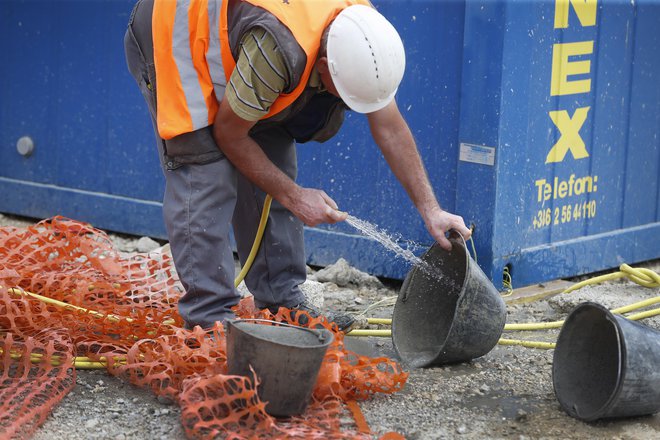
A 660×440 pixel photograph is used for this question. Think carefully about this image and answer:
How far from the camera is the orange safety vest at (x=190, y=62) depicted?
3.84 meters

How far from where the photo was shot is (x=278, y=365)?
10.9ft

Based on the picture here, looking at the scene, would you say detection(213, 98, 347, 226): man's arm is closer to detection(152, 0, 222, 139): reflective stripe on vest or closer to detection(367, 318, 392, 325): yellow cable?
detection(152, 0, 222, 139): reflective stripe on vest

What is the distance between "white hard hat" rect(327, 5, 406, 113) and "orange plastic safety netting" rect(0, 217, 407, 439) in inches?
34.1

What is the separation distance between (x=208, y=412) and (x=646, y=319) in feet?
7.69

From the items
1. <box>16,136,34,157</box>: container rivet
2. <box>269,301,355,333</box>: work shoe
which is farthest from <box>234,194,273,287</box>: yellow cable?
<box>16,136,34,157</box>: container rivet

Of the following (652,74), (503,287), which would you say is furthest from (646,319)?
(652,74)

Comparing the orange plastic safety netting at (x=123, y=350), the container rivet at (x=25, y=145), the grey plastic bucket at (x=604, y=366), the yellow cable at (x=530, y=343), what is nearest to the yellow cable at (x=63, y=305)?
the orange plastic safety netting at (x=123, y=350)

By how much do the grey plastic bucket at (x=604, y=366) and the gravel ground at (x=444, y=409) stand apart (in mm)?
75

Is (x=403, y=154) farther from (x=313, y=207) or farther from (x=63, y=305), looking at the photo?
(x=63, y=305)

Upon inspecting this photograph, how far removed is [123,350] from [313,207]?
3.00ft

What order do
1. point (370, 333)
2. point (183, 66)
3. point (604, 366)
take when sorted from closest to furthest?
point (604, 366) < point (183, 66) < point (370, 333)

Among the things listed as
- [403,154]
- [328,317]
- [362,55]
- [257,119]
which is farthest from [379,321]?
[362,55]

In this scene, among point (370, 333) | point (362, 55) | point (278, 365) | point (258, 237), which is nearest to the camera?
point (278, 365)

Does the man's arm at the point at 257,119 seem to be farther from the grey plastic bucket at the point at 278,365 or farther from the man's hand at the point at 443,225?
the grey plastic bucket at the point at 278,365
